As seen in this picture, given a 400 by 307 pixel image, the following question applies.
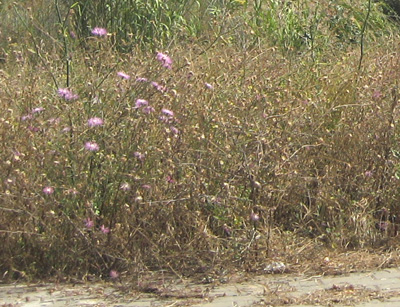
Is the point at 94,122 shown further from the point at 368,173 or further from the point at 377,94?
the point at 377,94

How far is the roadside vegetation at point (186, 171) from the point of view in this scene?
16.4ft

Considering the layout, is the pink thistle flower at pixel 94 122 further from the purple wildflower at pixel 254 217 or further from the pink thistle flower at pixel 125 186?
the purple wildflower at pixel 254 217

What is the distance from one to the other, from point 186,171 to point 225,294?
2.95 feet

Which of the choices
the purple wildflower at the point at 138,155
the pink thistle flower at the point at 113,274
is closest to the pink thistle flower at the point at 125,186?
the purple wildflower at the point at 138,155

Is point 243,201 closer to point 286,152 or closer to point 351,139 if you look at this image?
point 286,152

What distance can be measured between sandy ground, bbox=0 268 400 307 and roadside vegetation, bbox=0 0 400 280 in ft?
0.51

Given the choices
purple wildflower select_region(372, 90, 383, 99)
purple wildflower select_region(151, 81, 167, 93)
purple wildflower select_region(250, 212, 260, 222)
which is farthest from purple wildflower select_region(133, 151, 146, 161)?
purple wildflower select_region(372, 90, 383, 99)

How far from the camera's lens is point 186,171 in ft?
17.3

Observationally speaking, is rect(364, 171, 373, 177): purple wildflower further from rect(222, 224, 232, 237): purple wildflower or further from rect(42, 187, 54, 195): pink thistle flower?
rect(42, 187, 54, 195): pink thistle flower

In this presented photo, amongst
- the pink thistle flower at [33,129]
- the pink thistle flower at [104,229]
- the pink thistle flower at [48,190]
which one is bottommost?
the pink thistle flower at [104,229]

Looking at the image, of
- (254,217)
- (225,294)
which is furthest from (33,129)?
(225,294)

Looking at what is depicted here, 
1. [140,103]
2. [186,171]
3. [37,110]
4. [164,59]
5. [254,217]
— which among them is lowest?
[254,217]

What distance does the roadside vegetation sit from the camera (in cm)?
500

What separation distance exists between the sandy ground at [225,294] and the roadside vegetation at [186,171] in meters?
0.16
